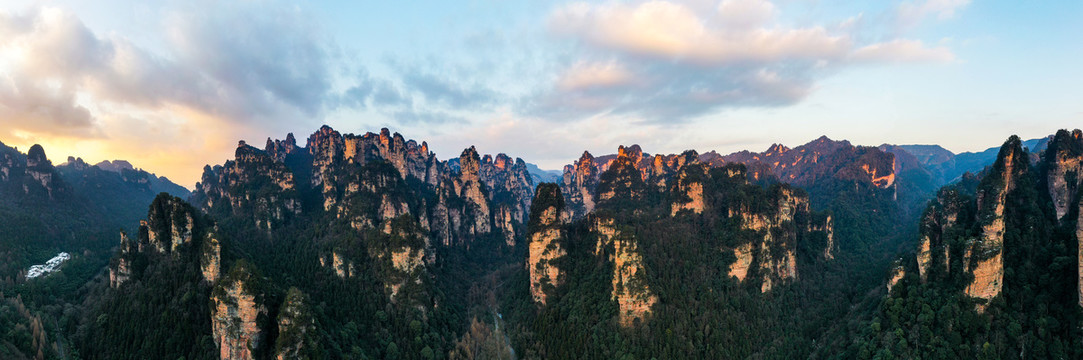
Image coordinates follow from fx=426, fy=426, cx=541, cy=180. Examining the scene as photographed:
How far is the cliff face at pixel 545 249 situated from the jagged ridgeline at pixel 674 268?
0.83 ft

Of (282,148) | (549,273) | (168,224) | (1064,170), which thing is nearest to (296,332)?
(168,224)

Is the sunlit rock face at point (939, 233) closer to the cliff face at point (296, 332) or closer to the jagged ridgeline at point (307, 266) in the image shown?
the jagged ridgeline at point (307, 266)

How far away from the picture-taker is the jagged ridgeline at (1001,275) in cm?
5656

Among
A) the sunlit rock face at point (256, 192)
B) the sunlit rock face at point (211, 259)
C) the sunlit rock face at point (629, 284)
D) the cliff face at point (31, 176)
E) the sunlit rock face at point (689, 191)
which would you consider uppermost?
the cliff face at point (31, 176)

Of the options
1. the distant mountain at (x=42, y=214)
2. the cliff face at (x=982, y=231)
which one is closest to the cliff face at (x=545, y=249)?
the cliff face at (x=982, y=231)

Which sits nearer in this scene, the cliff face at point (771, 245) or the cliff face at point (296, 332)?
the cliff face at point (296, 332)

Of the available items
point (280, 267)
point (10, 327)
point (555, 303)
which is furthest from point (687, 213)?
point (10, 327)

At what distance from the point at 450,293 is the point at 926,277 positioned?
101444 mm

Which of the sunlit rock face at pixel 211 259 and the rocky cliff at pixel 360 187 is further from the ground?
the rocky cliff at pixel 360 187

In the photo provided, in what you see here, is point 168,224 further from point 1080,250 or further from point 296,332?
point 1080,250

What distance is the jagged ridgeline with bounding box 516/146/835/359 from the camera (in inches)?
3317

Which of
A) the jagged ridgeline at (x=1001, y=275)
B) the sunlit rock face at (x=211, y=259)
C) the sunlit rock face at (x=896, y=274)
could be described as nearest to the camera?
the jagged ridgeline at (x=1001, y=275)

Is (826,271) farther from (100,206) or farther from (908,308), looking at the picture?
(100,206)

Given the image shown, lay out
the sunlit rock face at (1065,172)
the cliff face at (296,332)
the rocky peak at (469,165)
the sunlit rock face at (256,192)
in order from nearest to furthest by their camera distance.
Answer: the sunlit rock face at (1065,172)
the cliff face at (296,332)
the sunlit rock face at (256,192)
the rocky peak at (469,165)
